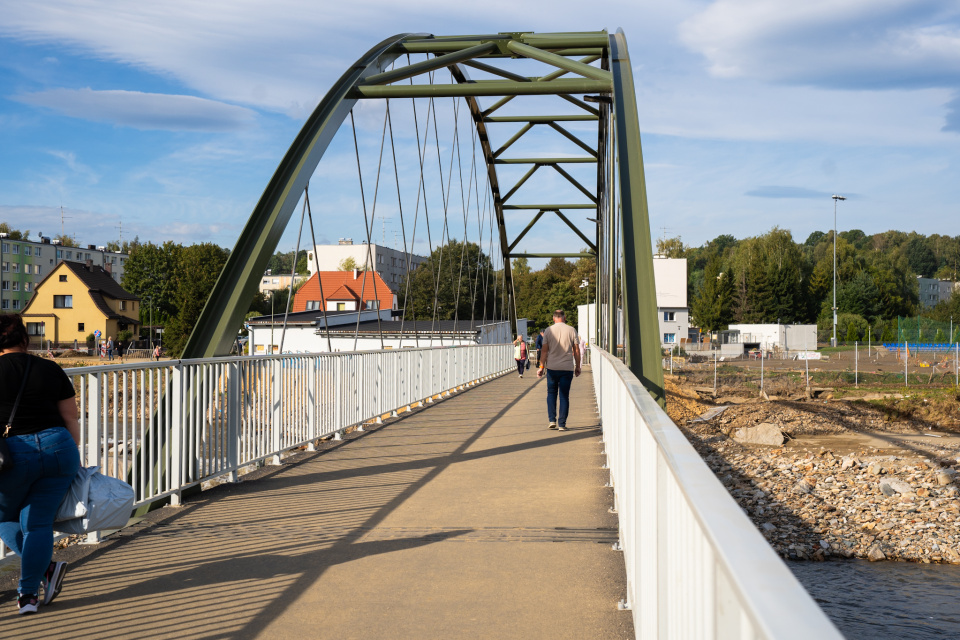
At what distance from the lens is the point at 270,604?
3.89 meters

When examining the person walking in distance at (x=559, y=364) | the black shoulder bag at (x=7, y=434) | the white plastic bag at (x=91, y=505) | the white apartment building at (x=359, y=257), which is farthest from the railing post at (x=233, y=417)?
the white apartment building at (x=359, y=257)

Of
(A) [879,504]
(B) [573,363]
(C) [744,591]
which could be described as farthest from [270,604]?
(A) [879,504]

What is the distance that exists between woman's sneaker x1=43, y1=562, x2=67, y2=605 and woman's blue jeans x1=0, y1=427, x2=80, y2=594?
3.4 inches

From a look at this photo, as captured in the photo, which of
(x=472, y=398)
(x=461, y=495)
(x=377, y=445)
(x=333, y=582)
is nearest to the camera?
(x=333, y=582)

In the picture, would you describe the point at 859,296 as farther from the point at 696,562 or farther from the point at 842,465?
the point at 696,562

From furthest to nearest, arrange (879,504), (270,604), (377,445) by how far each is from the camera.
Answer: (879,504), (377,445), (270,604)

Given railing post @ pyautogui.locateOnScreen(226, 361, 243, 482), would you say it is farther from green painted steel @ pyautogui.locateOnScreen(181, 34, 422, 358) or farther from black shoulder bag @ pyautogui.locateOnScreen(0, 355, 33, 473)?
black shoulder bag @ pyautogui.locateOnScreen(0, 355, 33, 473)

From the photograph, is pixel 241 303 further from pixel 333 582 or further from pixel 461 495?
pixel 333 582

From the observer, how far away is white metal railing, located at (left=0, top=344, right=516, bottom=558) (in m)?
5.22

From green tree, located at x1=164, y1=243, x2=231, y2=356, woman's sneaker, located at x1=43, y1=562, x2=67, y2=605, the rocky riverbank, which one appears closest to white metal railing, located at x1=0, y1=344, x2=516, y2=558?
woman's sneaker, located at x1=43, y1=562, x2=67, y2=605

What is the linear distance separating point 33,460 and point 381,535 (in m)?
2.12

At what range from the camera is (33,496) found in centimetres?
374

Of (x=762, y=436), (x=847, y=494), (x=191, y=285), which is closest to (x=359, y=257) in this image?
(x=191, y=285)

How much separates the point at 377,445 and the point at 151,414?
397 cm
